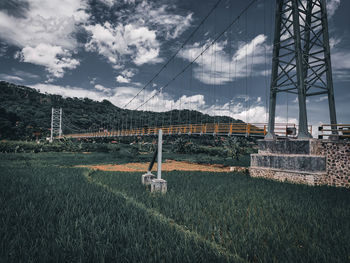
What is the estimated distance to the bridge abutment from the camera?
892 centimetres

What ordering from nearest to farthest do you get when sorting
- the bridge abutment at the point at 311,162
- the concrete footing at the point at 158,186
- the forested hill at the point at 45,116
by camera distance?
the concrete footing at the point at 158,186
the bridge abutment at the point at 311,162
the forested hill at the point at 45,116

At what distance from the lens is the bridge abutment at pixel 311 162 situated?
8.92 meters

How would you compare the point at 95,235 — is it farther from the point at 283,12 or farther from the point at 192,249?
the point at 283,12

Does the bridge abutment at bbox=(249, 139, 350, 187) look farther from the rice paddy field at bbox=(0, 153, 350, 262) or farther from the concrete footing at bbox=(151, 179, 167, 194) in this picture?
the concrete footing at bbox=(151, 179, 167, 194)

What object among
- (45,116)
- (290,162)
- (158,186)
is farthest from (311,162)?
(45,116)

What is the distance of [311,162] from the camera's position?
29.9ft

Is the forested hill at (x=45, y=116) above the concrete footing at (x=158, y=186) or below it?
above

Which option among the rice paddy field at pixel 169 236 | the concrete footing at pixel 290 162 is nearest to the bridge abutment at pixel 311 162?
the concrete footing at pixel 290 162

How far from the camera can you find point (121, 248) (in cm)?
259

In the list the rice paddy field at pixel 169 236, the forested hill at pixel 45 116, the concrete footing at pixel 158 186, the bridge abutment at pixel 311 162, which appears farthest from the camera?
the forested hill at pixel 45 116

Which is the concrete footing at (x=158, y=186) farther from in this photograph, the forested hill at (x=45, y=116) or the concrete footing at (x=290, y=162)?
the forested hill at (x=45, y=116)

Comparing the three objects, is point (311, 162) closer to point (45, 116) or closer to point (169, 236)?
point (169, 236)

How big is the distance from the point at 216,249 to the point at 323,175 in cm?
868

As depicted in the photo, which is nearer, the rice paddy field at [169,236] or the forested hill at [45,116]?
the rice paddy field at [169,236]
